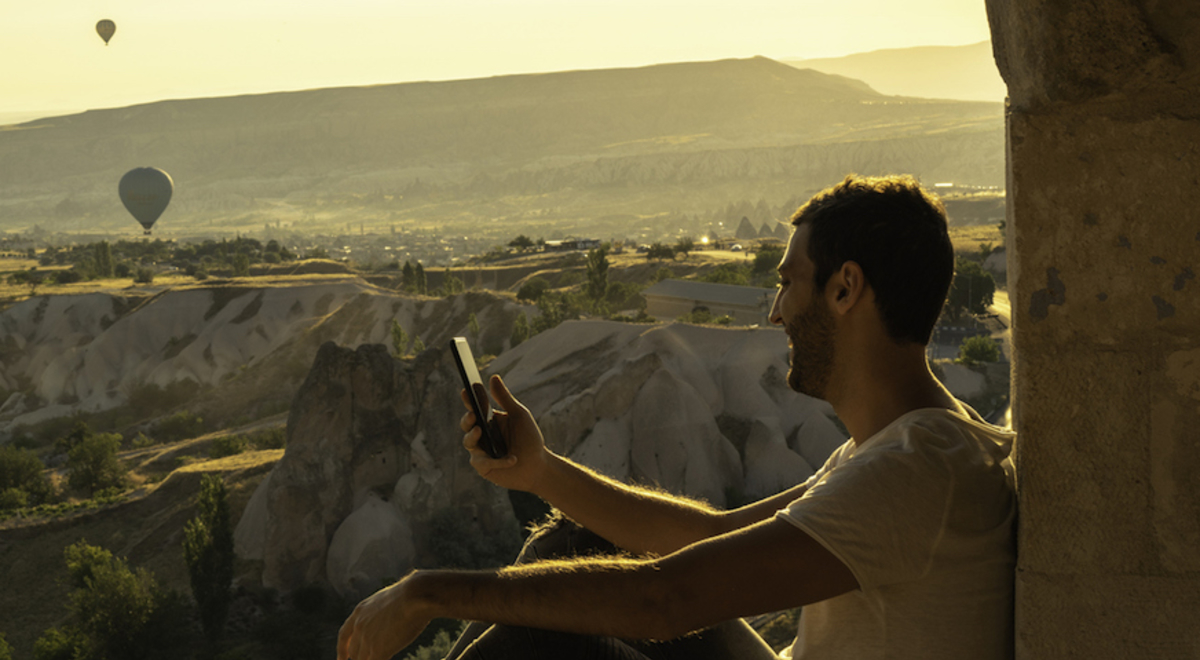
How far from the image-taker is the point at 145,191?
96.3 m

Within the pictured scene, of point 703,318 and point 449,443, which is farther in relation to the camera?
point 703,318

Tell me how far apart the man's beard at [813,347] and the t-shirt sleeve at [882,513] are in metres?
0.34

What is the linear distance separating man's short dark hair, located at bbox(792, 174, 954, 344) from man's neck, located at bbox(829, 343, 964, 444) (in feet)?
0.18

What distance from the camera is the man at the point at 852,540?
2.04 meters

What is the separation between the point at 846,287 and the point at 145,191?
10488 cm

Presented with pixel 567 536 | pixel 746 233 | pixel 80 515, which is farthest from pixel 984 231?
pixel 567 536

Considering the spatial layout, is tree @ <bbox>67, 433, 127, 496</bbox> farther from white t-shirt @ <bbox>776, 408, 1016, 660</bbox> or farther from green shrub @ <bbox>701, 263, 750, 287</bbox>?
white t-shirt @ <bbox>776, 408, 1016, 660</bbox>

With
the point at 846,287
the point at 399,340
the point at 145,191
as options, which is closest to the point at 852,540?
the point at 846,287

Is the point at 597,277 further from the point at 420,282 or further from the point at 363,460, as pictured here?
the point at 363,460

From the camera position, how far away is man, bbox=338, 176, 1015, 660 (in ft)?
6.70

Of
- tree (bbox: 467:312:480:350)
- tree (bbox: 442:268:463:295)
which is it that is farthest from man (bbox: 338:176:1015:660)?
tree (bbox: 442:268:463:295)

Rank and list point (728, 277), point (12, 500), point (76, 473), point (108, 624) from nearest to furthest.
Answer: point (108, 624) → point (12, 500) → point (76, 473) → point (728, 277)

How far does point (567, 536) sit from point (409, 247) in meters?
140

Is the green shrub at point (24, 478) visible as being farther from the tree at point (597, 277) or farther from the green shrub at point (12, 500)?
the tree at point (597, 277)
